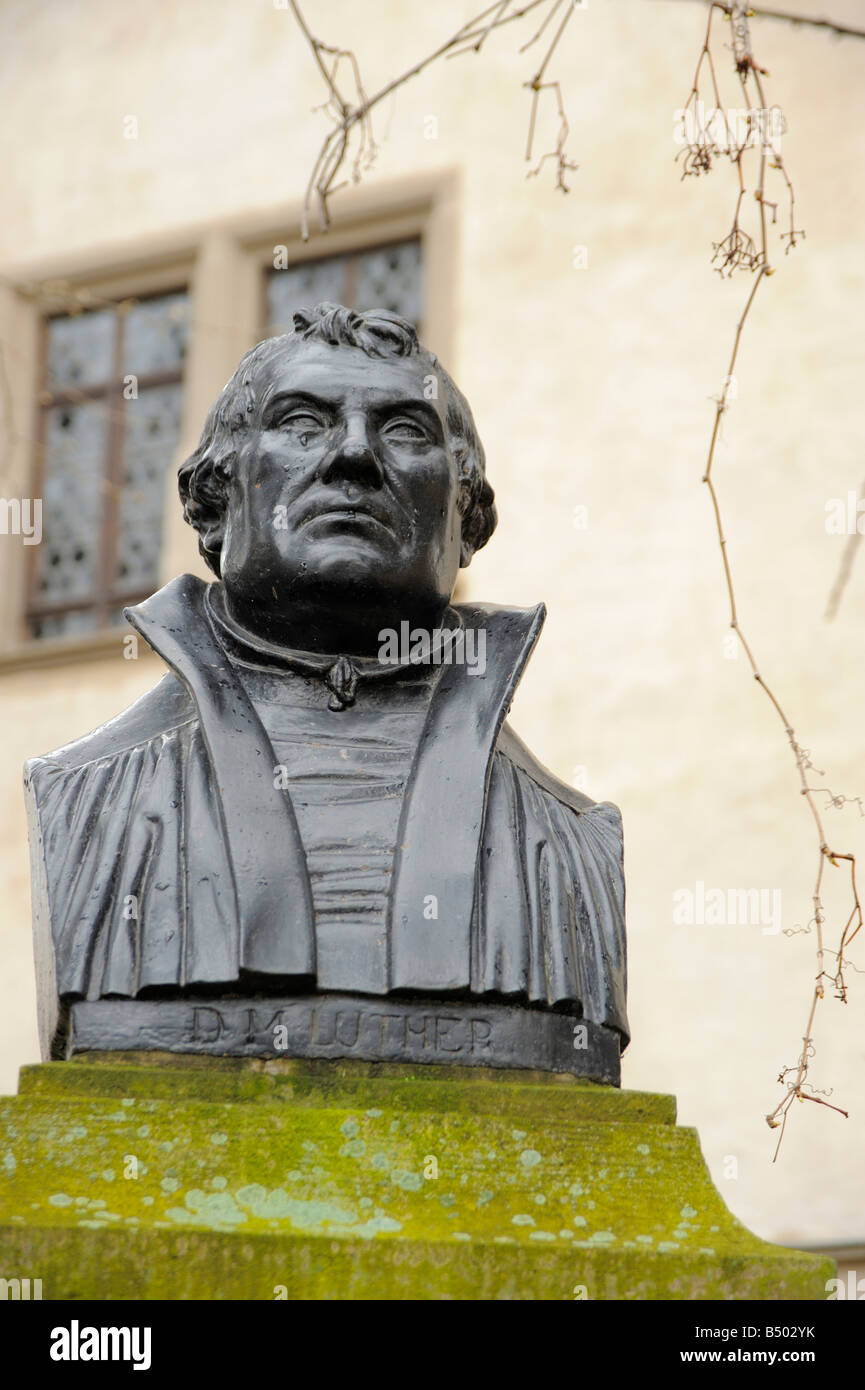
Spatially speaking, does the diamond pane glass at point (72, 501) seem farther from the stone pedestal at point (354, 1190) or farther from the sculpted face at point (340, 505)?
the stone pedestal at point (354, 1190)

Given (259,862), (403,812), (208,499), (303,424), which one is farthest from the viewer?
(208,499)

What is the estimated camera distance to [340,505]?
3.87 metres

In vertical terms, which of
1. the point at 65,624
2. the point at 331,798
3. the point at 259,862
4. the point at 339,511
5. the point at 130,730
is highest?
the point at 65,624

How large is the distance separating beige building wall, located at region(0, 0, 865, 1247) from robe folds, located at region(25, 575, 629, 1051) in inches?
203

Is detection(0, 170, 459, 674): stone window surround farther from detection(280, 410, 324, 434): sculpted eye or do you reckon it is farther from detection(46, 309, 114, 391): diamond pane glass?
detection(280, 410, 324, 434): sculpted eye

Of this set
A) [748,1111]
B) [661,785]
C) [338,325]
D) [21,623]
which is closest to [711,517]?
[661,785]

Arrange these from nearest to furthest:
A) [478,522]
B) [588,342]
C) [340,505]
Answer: [340,505]
[478,522]
[588,342]

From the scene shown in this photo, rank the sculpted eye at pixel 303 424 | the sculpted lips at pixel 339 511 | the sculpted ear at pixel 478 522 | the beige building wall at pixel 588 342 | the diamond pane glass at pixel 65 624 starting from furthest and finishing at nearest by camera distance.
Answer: the diamond pane glass at pixel 65 624
the beige building wall at pixel 588 342
the sculpted ear at pixel 478 522
the sculpted eye at pixel 303 424
the sculpted lips at pixel 339 511

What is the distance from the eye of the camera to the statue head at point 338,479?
3867 mm

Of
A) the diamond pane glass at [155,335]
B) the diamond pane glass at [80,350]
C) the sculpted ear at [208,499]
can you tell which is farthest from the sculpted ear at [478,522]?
the diamond pane glass at [80,350]

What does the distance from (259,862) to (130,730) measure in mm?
477

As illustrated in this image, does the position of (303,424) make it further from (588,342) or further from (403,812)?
(588,342)

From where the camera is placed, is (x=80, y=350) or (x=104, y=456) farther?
(x=80, y=350)

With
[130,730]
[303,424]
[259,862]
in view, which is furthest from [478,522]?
[259,862]
